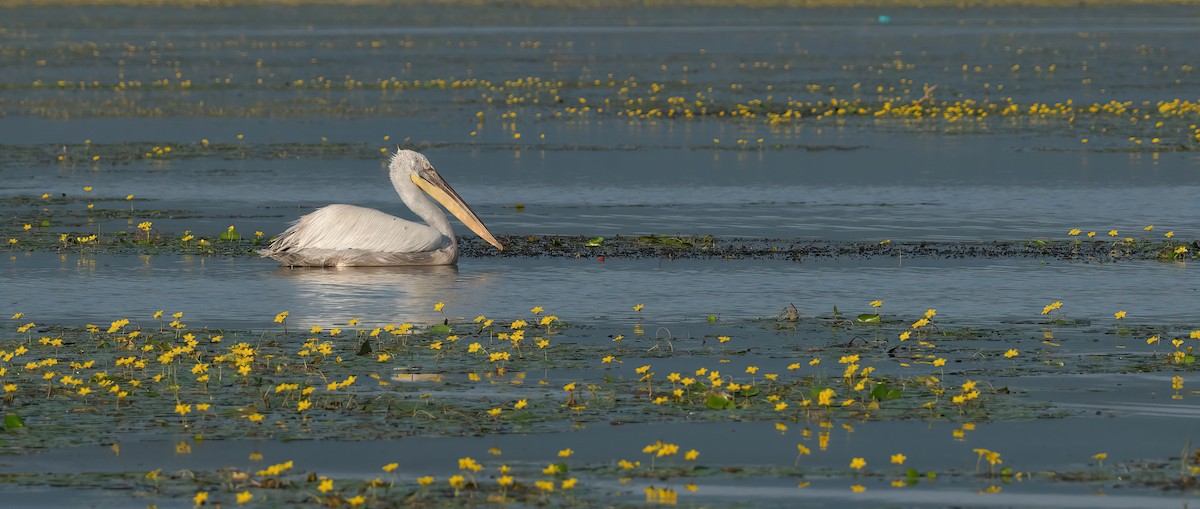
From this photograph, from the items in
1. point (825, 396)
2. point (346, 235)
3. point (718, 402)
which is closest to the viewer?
point (825, 396)

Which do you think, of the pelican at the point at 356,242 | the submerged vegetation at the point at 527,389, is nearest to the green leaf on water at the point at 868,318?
the submerged vegetation at the point at 527,389

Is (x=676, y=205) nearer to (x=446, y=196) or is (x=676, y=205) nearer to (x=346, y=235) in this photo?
(x=446, y=196)

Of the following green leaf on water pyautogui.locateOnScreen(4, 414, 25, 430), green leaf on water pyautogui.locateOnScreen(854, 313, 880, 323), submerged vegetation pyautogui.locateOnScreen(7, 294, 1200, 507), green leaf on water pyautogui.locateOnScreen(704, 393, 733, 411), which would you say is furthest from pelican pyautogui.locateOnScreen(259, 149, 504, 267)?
green leaf on water pyautogui.locateOnScreen(4, 414, 25, 430)

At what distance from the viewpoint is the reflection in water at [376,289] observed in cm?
1508

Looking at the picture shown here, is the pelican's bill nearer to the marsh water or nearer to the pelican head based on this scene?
the pelican head

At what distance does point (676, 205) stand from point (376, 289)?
7564 millimetres

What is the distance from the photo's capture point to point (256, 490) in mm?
9164

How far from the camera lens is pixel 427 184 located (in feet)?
63.5

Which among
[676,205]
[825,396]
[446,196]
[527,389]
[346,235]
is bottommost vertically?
[527,389]

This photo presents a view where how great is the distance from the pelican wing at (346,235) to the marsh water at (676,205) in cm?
23

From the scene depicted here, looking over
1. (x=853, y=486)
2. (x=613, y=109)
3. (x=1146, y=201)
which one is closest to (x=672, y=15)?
(x=613, y=109)

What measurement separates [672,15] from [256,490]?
310 ft

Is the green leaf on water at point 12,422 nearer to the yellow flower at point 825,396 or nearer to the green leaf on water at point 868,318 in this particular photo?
the yellow flower at point 825,396

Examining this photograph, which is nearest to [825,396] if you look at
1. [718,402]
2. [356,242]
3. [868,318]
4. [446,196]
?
[718,402]
